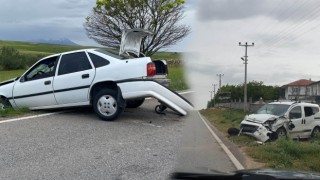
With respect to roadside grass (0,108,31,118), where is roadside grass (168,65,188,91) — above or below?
above

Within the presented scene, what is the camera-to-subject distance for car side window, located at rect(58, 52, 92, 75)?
934 cm

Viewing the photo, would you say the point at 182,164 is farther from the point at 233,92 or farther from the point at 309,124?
the point at 309,124

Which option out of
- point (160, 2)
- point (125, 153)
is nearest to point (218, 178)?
point (125, 153)

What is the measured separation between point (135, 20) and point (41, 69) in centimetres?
838

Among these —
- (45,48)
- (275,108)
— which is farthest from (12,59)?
(275,108)

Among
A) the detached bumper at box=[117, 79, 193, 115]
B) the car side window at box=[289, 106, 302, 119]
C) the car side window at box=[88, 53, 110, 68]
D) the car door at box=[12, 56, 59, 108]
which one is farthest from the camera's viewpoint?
the car door at box=[12, 56, 59, 108]

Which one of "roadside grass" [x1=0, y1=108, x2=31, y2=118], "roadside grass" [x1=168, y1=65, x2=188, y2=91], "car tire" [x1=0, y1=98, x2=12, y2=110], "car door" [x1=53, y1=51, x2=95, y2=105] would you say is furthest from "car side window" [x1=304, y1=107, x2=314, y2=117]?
"car tire" [x1=0, y1=98, x2=12, y2=110]

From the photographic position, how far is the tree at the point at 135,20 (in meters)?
13.2

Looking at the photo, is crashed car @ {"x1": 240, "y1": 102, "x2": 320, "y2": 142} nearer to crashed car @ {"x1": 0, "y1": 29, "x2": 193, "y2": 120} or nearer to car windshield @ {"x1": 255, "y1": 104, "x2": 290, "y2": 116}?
car windshield @ {"x1": 255, "y1": 104, "x2": 290, "y2": 116}

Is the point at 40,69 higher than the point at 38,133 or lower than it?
higher

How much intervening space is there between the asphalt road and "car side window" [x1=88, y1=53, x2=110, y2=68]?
1161mm

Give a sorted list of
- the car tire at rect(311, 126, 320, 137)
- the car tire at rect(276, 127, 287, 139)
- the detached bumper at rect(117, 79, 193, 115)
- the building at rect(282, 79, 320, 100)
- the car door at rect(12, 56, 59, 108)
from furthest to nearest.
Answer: the car door at rect(12, 56, 59, 108) → the detached bumper at rect(117, 79, 193, 115) → the car tire at rect(311, 126, 320, 137) → the car tire at rect(276, 127, 287, 139) → the building at rect(282, 79, 320, 100)

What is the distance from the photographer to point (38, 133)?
27.2 ft

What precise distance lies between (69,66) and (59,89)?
1.74 ft
